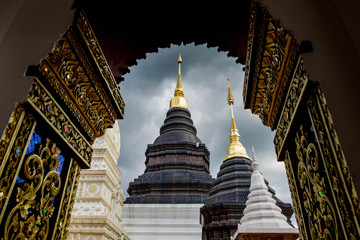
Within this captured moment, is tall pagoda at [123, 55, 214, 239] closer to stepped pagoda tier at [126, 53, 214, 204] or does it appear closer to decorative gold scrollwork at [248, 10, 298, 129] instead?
stepped pagoda tier at [126, 53, 214, 204]

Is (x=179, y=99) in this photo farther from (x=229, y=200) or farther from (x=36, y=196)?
(x=36, y=196)

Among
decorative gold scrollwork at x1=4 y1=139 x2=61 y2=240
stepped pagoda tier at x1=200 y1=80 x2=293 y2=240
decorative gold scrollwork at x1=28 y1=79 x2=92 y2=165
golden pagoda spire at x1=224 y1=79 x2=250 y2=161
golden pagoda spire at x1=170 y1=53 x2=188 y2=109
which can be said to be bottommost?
decorative gold scrollwork at x1=4 y1=139 x2=61 y2=240

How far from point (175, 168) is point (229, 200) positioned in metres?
8.02

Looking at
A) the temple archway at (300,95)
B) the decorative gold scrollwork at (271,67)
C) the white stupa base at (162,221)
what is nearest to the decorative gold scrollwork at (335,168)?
the temple archway at (300,95)

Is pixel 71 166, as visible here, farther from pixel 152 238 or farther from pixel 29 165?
pixel 152 238

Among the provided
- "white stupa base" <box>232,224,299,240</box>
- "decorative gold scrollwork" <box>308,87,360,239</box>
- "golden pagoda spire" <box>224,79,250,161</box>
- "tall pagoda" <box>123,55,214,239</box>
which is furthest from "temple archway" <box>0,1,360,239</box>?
"tall pagoda" <box>123,55,214,239</box>

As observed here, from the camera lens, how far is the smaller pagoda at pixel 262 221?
5957mm

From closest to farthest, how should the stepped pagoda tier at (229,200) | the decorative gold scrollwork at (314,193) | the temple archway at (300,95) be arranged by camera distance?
the temple archway at (300,95) → the decorative gold scrollwork at (314,193) → the stepped pagoda tier at (229,200)

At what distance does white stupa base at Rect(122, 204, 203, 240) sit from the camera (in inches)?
598

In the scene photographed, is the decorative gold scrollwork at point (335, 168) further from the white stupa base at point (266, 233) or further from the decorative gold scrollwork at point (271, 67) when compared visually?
the white stupa base at point (266, 233)

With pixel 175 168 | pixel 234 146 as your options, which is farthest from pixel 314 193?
pixel 175 168

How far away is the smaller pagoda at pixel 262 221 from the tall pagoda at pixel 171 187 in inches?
336

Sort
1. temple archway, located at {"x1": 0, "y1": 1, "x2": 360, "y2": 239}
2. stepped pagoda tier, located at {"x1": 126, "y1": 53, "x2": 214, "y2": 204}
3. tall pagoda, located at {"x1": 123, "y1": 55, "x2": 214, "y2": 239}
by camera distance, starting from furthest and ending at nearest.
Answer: stepped pagoda tier, located at {"x1": 126, "y1": 53, "x2": 214, "y2": 204}, tall pagoda, located at {"x1": 123, "y1": 55, "x2": 214, "y2": 239}, temple archway, located at {"x1": 0, "y1": 1, "x2": 360, "y2": 239}

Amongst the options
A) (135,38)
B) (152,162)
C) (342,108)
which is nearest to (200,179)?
(152,162)
